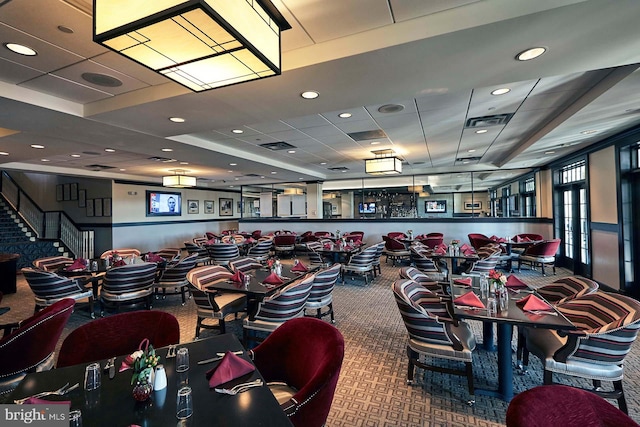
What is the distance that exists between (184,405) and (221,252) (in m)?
6.39

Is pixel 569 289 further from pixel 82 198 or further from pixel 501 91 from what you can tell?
pixel 82 198

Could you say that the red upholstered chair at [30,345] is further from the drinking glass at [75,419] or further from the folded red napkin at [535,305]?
the folded red napkin at [535,305]

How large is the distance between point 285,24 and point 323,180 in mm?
9294

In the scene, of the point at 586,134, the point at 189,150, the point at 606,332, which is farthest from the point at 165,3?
the point at 586,134

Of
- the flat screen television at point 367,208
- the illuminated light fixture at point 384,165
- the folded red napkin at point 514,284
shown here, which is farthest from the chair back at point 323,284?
the flat screen television at point 367,208

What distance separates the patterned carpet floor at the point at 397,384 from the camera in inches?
89.4

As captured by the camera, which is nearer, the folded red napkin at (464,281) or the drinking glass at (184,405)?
the drinking glass at (184,405)

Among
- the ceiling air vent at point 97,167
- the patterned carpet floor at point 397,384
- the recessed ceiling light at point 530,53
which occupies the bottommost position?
the patterned carpet floor at point 397,384

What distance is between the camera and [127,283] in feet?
14.0

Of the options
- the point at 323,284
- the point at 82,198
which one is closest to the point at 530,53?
the point at 323,284

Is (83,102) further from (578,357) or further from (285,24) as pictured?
(578,357)

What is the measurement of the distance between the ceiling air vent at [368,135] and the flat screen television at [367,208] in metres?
7.44

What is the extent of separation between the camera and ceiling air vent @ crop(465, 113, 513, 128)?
4.70 metres

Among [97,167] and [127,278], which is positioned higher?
[97,167]
